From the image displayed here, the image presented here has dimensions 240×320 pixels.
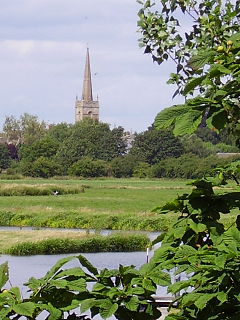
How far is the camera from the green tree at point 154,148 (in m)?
84.8

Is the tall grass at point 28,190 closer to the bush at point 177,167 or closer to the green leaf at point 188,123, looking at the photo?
the bush at point 177,167

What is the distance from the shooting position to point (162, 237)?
108 inches

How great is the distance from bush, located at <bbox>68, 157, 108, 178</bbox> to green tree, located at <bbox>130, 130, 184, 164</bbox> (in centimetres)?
463

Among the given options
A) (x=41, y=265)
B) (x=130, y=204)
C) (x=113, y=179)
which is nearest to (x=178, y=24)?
(x=41, y=265)

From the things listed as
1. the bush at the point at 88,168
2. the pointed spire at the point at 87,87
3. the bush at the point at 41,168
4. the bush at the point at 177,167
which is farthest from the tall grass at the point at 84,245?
the pointed spire at the point at 87,87

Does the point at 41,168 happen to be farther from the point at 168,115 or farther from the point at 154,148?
the point at 168,115

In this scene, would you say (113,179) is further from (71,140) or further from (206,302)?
(206,302)

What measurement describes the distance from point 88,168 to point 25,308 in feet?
269

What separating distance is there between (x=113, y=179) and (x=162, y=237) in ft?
266

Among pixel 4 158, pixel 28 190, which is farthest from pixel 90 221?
pixel 4 158

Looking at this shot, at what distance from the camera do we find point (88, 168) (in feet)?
276

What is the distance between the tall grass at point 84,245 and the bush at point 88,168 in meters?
59.6

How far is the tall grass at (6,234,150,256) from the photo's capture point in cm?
2225

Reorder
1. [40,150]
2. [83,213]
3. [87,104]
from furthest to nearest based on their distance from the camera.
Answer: [87,104], [40,150], [83,213]
